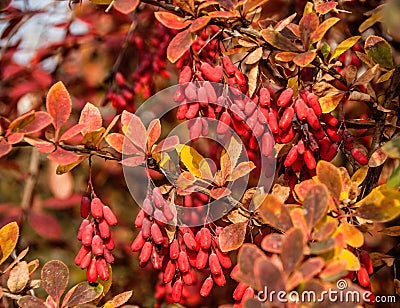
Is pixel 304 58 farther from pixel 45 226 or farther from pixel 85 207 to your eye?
pixel 45 226

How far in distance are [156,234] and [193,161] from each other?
0.37ft

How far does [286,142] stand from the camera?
82 cm

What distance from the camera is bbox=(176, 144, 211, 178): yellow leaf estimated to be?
2.67 ft

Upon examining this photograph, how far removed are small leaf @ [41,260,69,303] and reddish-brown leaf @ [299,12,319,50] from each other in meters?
0.41

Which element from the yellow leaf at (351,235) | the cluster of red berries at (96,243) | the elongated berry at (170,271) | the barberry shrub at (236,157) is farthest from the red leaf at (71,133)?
the yellow leaf at (351,235)

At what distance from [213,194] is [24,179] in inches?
50.2

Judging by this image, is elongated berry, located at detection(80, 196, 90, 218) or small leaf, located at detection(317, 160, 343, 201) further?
elongated berry, located at detection(80, 196, 90, 218)

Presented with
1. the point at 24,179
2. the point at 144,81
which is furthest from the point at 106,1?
the point at 24,179

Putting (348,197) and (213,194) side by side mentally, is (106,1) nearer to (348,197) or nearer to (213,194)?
(213,194)

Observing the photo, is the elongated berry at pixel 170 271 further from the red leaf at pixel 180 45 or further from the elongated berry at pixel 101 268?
the red leaf at pixel 180 45

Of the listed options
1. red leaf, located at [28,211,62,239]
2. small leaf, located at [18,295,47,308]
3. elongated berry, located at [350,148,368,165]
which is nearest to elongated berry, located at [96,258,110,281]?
small leaf, located at [18,295,47,308]

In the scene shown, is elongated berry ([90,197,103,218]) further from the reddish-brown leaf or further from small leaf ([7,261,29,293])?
the reddish-brown leaf

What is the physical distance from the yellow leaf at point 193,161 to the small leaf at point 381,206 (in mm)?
219

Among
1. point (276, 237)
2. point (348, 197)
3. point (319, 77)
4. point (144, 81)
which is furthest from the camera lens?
point (144, 81)
